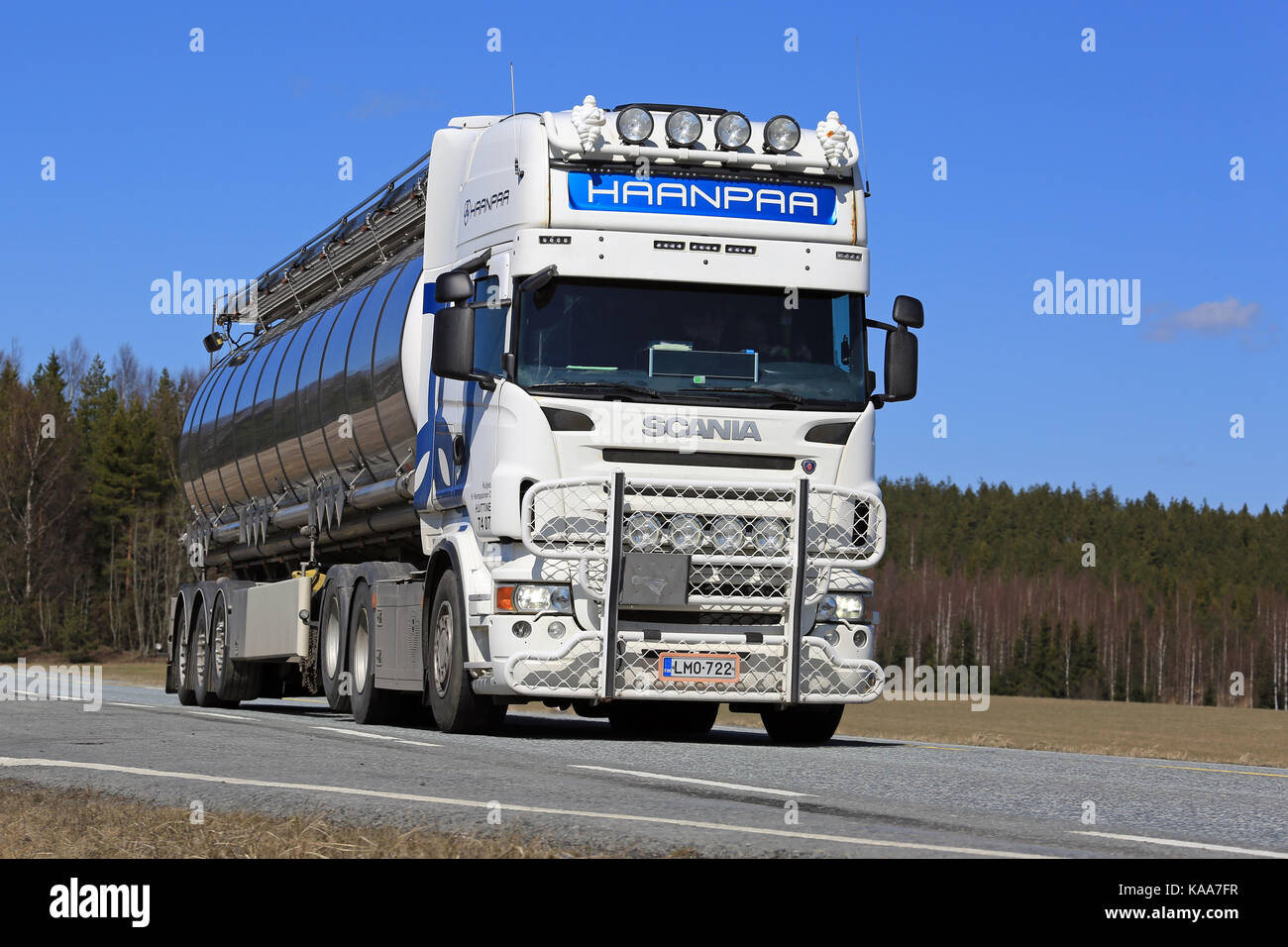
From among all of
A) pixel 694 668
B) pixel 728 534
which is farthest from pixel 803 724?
pixel 728 534

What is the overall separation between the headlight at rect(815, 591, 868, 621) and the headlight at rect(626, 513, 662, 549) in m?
1.34

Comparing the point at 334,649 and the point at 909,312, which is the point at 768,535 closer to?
the point at 909,312

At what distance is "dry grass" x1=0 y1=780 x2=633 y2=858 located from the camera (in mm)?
6441

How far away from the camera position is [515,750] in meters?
12.1

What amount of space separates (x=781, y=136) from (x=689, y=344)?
186 centimetres

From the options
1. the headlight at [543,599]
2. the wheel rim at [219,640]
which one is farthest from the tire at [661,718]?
the wheel rim at [219,640]

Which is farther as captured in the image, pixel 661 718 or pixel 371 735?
pixel 661 718

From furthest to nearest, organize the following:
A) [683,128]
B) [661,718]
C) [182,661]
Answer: [182,661] < [661,718] < [683,128]

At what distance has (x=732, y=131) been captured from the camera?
43.4ft

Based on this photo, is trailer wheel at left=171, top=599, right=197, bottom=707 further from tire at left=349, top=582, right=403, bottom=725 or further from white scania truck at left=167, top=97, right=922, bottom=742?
white scania truck at left=167, top=97, right=922, bottom=742

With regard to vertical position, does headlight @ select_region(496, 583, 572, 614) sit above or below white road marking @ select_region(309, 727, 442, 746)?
above

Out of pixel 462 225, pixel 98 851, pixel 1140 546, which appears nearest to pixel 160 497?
pixel 462 225

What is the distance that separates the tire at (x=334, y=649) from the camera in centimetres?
1683

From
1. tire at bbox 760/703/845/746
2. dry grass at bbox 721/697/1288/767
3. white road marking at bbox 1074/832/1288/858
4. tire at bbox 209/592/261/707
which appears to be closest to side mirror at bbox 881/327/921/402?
tire at bbox 760/703/845/746
